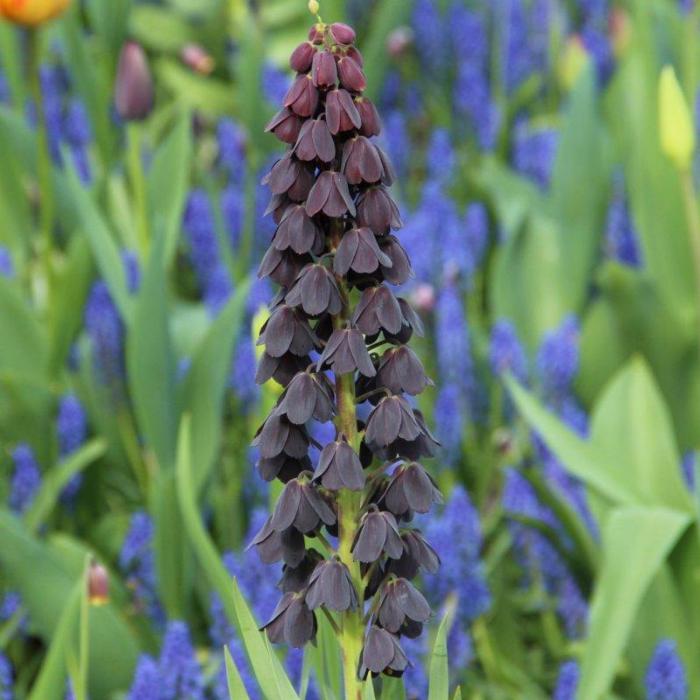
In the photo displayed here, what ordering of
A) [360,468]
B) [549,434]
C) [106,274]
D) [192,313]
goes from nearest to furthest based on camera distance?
[360,468] < [549,434] < [106,274] < [192,313]

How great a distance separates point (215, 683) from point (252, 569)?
14 centimetres

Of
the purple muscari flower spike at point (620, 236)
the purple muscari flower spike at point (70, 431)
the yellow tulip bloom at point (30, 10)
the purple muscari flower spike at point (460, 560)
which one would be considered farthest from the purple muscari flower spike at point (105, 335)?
the purple muscari flower spike at point (620, 236)

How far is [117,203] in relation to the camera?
8.05ft

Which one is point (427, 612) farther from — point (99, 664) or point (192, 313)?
point (192, 313)

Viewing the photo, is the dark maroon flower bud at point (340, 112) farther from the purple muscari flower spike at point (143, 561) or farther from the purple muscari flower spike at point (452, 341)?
the purple muscari flower spike at point (452, 341)

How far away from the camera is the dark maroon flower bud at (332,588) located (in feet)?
3.30

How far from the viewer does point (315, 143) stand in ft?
3.25

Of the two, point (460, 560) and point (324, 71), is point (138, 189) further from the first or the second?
point (324, 71)

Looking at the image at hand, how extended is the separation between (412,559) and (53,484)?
1.01 m

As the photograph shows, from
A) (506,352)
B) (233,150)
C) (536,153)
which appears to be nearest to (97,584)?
(506,352)

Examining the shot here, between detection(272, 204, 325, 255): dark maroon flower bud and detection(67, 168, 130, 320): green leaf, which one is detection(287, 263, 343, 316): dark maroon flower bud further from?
detection(67, 168, 130, 320): green leaf

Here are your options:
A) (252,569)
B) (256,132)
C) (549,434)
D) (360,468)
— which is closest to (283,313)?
(360,468)

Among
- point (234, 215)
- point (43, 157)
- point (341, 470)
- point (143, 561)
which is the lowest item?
point (341, 470)

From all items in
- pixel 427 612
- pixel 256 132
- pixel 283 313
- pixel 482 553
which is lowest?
pixel 427 612
